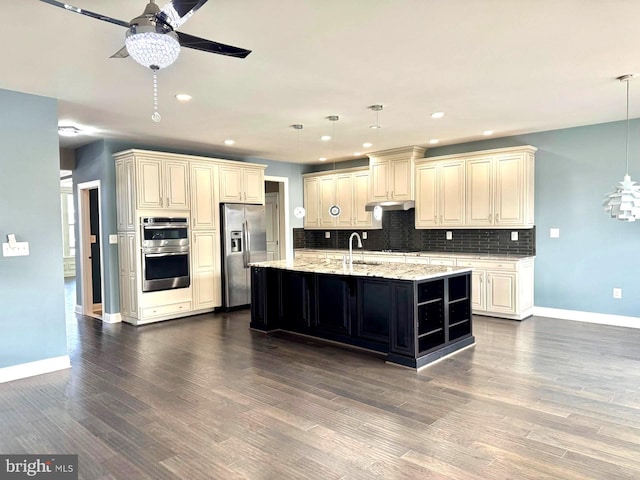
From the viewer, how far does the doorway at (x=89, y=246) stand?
21.5 feet

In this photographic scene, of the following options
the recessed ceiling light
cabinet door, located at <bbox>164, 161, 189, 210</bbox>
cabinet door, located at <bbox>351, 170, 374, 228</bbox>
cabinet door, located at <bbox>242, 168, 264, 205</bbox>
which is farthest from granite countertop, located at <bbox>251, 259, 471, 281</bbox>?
the recessed ceiling light

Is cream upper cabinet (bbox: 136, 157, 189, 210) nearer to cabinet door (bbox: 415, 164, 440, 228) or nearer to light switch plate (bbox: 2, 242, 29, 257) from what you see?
light switch plate (bbox: 2, 242, 29, 257)

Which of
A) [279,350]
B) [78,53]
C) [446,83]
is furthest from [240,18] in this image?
[279,350]

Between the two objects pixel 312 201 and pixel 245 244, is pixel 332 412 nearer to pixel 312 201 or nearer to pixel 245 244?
pixel 245 244

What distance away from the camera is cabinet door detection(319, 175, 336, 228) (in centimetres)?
814

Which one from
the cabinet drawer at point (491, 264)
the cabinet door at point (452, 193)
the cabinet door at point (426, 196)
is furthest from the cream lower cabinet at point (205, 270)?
the cabinet drawer at point (491, 264)

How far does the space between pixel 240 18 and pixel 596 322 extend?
5.54 meters

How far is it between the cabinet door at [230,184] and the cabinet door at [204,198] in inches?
5.0

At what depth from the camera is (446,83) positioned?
376cm

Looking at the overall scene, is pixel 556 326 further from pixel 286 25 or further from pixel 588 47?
pixel 286 25

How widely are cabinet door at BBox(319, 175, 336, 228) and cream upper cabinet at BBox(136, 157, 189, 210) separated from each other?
286 centimetres

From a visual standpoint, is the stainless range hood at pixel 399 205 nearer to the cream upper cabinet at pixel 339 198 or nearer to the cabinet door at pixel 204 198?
the cream upper cabinet at pixel 339 198

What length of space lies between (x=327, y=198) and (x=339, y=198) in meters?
0.31

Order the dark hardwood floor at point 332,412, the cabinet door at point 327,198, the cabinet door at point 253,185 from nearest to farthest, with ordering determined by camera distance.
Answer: the dark hardwood floor at point 332,412 → the cabinet door at point 253,185 → the cabinet door at point 327,198
